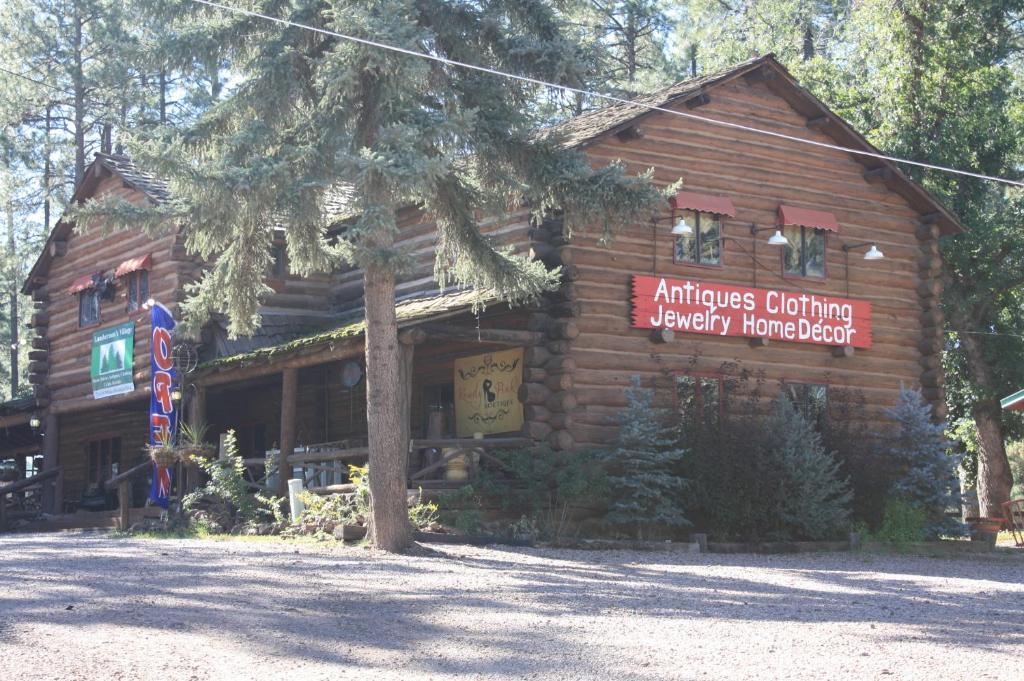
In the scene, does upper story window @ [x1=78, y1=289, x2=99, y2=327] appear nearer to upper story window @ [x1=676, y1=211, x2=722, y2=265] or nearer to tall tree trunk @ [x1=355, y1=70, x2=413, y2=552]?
upper story window @ [x1=676, y1=211, x2=722, y2=265]

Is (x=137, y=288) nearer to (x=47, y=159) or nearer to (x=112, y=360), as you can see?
(x=112, y=360)

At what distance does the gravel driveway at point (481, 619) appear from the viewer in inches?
347

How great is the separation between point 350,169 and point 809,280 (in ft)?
36.2

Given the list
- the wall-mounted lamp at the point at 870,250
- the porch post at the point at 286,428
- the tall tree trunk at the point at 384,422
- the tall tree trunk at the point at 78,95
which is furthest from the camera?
the tall tree trunk at the point at 78,95

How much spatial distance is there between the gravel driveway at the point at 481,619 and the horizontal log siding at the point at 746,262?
232 inches

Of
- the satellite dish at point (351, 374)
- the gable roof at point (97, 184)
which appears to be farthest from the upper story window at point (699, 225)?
the gable roof at point (97, 184)

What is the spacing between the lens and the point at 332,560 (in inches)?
585

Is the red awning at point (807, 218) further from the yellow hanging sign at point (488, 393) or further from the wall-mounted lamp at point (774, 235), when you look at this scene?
the yellow hanging sign at point (488, 393)

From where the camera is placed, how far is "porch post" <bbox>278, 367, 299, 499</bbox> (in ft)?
70.4

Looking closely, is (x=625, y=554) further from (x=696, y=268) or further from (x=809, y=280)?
(x=809, y=280)

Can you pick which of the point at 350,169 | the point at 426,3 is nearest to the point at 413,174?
the point at 350,169

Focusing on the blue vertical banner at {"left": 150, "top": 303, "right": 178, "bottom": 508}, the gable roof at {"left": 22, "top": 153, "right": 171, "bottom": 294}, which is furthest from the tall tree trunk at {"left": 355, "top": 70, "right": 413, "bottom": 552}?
the gable roof at {"left": 22, "top": 153, "right": 171, "bottom": 294}

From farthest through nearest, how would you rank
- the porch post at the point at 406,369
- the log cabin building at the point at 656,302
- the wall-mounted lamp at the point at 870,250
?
the wall-mounted lamp at the point at 870,250 → the log cabin building at the point at 656,302 → the porch post at the point at 406,369

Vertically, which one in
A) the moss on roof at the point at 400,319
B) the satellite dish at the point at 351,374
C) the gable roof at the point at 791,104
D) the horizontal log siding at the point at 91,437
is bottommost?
the horizontal log siding at the point at 91,437
